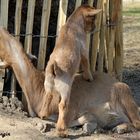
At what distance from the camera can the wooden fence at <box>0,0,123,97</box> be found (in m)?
6.21

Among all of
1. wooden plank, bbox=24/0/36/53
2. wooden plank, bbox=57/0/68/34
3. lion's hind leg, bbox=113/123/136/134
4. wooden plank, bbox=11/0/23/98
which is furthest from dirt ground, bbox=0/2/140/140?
wooden plank, bbox=57/0/68/34

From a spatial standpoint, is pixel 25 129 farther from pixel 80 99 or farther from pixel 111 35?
pixel 111 35

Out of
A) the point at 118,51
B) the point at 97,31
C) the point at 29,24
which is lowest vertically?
the point at 118,51

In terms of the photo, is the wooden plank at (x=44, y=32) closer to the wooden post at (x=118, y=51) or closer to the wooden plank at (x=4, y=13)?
the wooden plank at (x=4, y=13)

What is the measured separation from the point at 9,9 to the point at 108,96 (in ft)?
5.42

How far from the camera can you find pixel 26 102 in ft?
19.9

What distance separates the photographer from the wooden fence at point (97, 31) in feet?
20.4

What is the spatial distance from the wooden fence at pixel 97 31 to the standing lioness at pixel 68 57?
0.57m

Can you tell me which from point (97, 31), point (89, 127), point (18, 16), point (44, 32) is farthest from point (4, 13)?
point (89, 127)

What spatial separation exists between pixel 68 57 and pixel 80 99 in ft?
2.14

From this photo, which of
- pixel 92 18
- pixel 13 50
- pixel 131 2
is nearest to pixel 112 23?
pixel 92 18

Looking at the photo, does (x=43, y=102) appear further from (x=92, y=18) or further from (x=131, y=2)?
(x=131, y=2)

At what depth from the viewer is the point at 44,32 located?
246 inches

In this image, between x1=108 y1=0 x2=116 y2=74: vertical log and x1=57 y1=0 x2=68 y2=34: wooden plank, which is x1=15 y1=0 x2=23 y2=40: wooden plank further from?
x1=108 y1=0 x2=116 y2=74: vertical log
